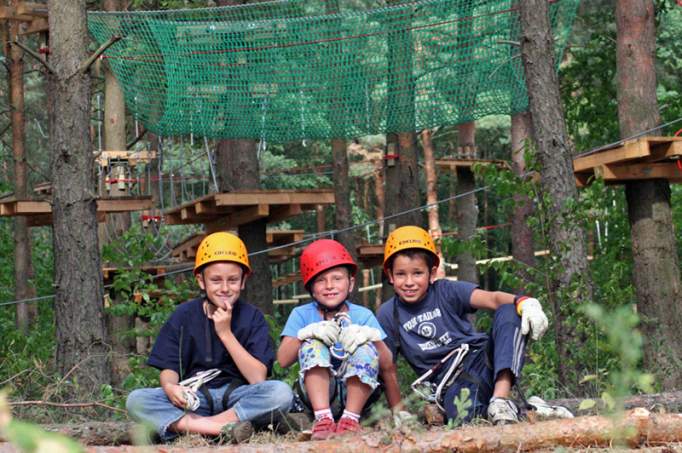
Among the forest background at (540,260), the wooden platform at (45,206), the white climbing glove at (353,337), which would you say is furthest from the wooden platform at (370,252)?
the white climbing glove at (353,337)

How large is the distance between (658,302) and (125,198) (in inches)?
222

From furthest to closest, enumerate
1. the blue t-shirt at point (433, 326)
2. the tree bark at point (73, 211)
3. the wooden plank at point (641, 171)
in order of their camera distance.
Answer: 1. the wooden plank at point (641, 171)
2. the tree bark at point (73, 211)
3. the blue t-shirt at point (433, 326)

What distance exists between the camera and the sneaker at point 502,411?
4.09 metres

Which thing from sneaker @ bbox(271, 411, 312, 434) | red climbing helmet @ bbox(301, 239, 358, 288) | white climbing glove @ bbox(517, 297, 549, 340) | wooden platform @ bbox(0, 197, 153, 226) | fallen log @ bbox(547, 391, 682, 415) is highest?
wooden platform @ bbox(0, 197, 153, 226)

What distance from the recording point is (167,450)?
3551 mm

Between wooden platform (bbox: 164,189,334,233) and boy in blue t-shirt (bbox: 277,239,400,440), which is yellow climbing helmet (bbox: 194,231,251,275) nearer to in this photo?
boy in blue t-shirt (bbox: 277,239,400,440)

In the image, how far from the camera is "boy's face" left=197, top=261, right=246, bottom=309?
15.3ft

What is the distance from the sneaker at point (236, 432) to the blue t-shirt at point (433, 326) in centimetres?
87

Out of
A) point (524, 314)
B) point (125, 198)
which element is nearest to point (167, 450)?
point (524, 314)

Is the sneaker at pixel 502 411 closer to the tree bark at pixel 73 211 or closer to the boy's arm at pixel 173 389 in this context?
the boy's arm at pixel 173 389

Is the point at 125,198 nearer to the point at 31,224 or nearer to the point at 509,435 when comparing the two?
Result: the point at 31,224

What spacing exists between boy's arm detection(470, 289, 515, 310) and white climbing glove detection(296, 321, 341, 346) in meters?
0.76

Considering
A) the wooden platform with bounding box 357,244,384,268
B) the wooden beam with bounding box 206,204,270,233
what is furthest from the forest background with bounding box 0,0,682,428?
the wooden platform with bounding box 357,244,384,268

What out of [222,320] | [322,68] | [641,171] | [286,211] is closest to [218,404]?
[222,320]
